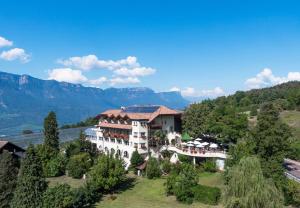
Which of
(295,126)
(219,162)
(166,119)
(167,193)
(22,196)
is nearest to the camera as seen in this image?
(22,196)

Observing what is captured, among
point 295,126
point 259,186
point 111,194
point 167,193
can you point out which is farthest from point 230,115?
point 295,126

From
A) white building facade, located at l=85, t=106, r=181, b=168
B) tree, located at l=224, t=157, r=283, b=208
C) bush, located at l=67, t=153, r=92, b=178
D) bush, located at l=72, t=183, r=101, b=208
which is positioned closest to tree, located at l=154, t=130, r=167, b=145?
white building facade, located at l=85, t=106, r=181, b=168

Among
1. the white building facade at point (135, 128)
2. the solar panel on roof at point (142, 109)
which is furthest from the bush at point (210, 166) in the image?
the solar panel on roof at point (142, 109)

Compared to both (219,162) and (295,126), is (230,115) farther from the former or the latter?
(295,126)

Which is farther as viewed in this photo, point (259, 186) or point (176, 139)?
point (176, 139)

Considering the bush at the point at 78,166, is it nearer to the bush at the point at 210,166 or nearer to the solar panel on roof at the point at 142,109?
the solar panel on roof at the point at 142,109

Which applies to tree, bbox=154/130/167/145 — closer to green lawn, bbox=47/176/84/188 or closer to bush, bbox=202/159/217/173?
bush, bbox=202/159/217/173
